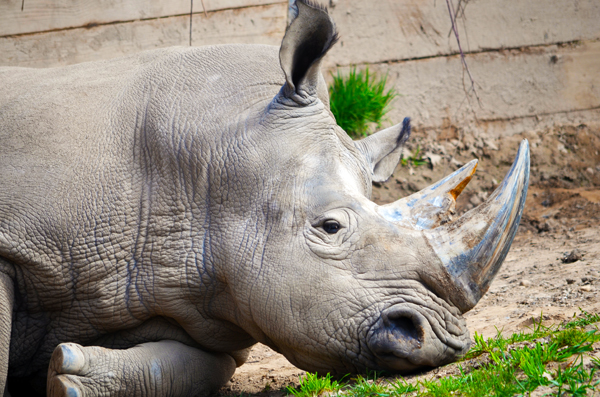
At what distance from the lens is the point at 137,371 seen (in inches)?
128

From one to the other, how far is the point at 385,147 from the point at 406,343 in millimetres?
1663

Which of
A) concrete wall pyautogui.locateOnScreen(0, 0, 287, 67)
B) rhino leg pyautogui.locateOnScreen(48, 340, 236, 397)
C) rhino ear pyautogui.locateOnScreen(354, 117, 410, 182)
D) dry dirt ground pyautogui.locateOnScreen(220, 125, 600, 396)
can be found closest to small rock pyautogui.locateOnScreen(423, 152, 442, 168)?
dry dirt ground pyautogui.locateOnScreen(220, 125, 600, 396)

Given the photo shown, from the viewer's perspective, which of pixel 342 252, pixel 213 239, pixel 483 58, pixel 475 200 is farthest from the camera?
pixel 483 58

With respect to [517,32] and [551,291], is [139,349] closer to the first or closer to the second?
[551,291]

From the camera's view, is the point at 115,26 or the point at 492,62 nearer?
the point at 115,26

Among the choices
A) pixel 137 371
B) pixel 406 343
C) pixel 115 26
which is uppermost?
pixel 115 26

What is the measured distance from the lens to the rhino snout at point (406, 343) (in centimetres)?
291

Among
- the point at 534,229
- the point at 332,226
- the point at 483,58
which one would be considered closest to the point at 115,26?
the point at 483,58

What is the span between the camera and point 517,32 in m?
7.38

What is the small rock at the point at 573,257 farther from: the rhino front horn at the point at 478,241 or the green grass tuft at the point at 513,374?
the rhino front horn at the point at 478,241

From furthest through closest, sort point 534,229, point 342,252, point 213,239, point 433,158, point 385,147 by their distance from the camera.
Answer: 1. point 433,158
2. point 534,229
3. point 385,147
4. point 213,239
5. point 342,252

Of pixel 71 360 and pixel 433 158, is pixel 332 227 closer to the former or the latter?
pixel 71 360

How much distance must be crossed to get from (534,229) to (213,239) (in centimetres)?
394

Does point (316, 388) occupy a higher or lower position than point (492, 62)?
lower
